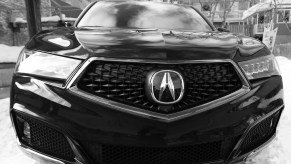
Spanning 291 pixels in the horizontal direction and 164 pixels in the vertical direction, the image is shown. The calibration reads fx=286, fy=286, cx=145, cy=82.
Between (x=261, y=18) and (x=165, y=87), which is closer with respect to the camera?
(x=165, y=87)

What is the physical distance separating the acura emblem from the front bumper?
12cm

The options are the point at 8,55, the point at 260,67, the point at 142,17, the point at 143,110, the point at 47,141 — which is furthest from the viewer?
the point at 8,55

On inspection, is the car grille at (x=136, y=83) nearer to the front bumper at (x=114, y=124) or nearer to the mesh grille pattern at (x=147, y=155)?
the front bumper at (x=114, y=124)

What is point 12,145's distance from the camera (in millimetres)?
3004

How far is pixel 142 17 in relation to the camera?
10.1ft

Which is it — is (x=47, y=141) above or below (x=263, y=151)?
above

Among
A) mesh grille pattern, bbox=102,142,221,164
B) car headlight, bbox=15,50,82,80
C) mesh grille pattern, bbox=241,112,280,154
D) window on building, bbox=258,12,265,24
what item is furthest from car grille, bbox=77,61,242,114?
window on building, bbox=258,12,265,24

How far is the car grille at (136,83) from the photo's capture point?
1578 mm

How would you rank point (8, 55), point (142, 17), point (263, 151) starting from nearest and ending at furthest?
1. point (263, 151)
2. point (142, 17)
3. point (8, 55)

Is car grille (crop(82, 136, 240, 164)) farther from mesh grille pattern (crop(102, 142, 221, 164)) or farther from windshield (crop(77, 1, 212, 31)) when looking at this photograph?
windshield (crop(77, 1, 212, 31))

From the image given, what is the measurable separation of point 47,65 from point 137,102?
605 mm

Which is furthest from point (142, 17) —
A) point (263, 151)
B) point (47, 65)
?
point (263, 151)

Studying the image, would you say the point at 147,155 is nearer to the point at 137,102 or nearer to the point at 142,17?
the point at 137,102

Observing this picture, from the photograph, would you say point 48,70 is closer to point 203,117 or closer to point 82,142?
point 82,142
